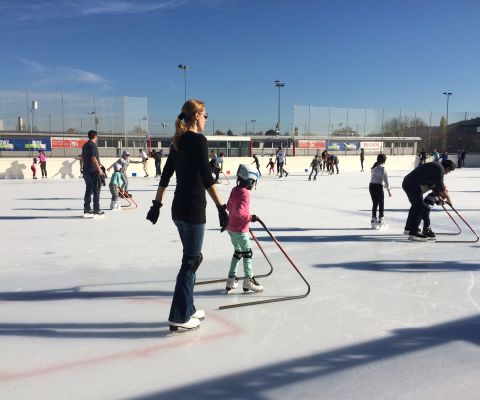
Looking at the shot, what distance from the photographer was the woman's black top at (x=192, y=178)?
2.82 meters

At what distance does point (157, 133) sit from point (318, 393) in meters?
25.6

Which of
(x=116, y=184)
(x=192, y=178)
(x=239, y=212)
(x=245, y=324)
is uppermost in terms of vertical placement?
(x=192, y=178)

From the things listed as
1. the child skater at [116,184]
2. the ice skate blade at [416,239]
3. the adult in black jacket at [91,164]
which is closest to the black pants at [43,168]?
the child skater at [116,184]

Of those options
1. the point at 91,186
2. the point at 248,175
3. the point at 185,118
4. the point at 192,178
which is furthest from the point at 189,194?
the point at 91,186

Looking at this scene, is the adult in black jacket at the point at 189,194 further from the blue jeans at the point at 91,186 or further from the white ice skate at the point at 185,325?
the blue jeans at the point at 91,186

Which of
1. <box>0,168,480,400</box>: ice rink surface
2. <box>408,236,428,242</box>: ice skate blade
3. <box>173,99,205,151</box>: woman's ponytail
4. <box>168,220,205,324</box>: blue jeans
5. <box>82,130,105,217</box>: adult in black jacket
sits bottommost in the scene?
<box>0,168,480,400</box>: ice rink surface

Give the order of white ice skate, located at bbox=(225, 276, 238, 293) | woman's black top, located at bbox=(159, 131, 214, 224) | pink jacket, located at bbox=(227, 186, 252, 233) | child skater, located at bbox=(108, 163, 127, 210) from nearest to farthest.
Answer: woman's black top, located at bbox=(159, 131, 214, 224), pink jacket, located at bbox=(227, 186, 252, 233), white ice skate, located at bbox=(225, 276, 238, 293), child skater, located at bbox=(108, 163, 127, 210)

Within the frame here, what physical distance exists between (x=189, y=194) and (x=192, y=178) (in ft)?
0.37

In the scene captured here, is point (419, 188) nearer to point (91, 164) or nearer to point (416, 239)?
point (416, 239)

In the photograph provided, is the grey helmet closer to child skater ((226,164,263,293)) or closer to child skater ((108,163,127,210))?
child skater ((226,164,263,293))

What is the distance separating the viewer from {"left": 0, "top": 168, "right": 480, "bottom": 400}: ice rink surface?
7.63 feet

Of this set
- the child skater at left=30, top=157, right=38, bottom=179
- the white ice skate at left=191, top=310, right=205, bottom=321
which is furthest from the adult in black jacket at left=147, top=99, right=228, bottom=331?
the child skater at left=30, top=157, right=38, bottom=179

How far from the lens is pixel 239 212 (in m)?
3.79

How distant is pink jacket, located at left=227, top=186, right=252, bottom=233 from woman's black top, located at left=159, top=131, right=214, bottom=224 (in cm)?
91
